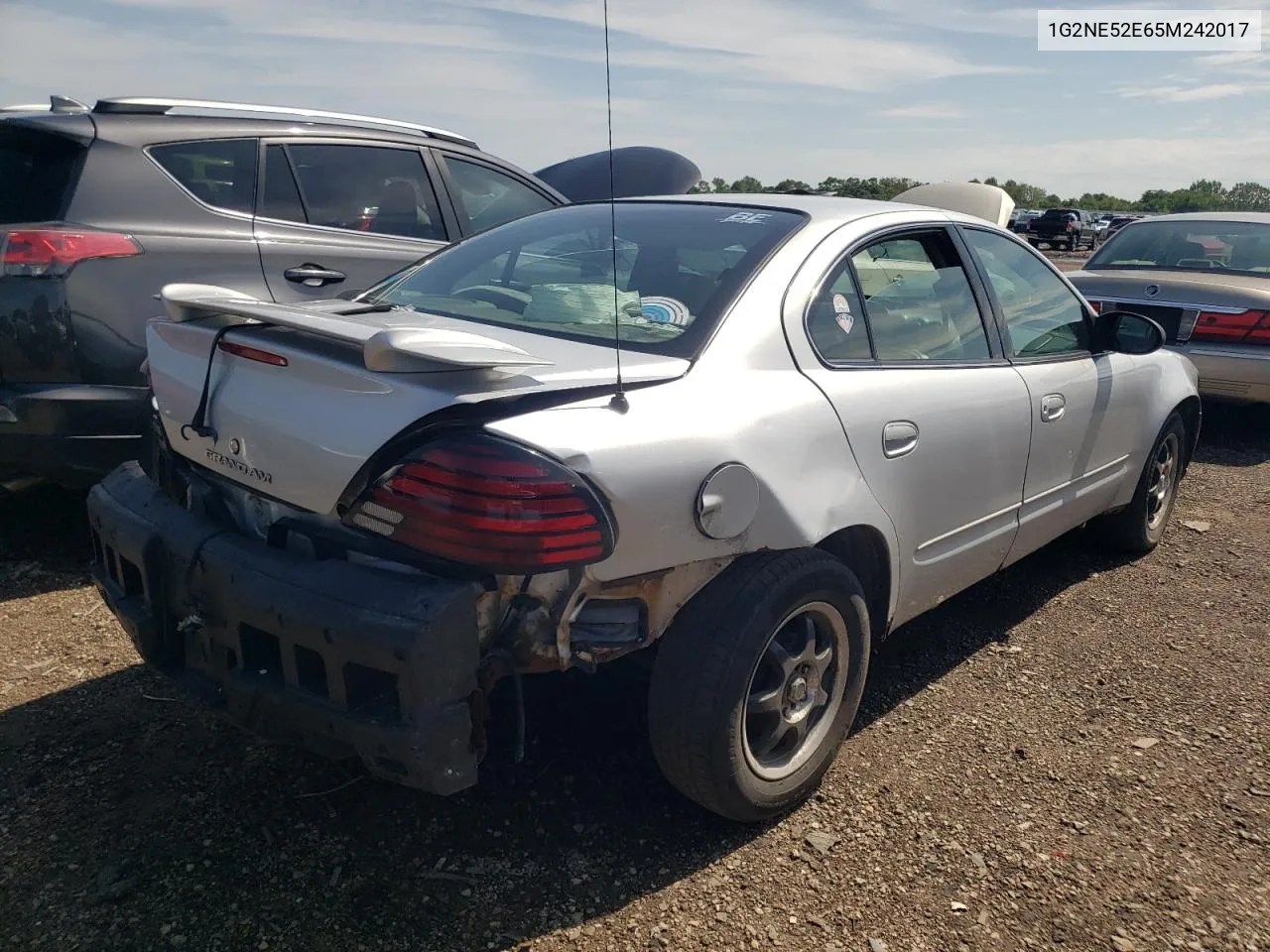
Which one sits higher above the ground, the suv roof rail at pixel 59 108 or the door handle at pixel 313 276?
the suv roof rail at pixel 59 108

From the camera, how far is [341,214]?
15.4 ft

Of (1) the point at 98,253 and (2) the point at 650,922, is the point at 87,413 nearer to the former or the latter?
(1) the point at 98,253

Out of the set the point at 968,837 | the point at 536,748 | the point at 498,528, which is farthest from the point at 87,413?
the point at 968,837

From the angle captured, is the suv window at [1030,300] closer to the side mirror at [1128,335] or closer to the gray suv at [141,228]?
the side mirror at [1128,335]

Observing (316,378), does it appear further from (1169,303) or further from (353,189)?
(1169,303)

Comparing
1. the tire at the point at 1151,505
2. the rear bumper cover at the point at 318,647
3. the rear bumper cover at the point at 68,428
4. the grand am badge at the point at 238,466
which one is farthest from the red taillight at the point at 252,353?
the tire at the point at 1151,505

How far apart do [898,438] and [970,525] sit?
0.57m

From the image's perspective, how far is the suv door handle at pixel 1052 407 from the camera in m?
3.42

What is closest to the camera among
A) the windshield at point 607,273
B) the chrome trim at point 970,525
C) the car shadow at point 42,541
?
the windshield at point 607,273

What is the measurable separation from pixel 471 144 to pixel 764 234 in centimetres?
318

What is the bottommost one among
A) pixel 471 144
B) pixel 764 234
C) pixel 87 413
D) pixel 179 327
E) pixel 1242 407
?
pixel 1242 407

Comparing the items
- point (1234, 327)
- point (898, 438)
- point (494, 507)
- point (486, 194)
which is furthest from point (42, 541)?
point (1234, 327)

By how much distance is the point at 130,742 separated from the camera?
2.81 metres

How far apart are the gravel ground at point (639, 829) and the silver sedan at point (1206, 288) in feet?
12.3
